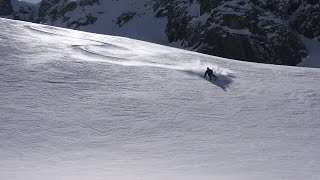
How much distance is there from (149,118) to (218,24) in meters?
63.9

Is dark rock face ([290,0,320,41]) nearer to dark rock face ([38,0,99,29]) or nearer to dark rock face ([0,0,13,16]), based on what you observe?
dark rock face ([38,0,99,29])

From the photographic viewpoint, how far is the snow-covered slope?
9.47 metres

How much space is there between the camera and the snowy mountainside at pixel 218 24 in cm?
7288

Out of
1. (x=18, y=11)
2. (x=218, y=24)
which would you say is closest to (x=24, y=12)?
(x=18, y=11)

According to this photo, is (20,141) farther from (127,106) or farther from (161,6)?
(161,6)

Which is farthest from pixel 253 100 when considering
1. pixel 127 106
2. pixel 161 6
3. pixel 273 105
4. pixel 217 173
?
pixel 161 6

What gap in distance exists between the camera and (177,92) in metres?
17.0

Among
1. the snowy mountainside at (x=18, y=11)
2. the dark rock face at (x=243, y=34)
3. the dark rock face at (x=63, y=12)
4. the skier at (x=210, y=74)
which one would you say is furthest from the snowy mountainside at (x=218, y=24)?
the skier at (x=210, y=74)

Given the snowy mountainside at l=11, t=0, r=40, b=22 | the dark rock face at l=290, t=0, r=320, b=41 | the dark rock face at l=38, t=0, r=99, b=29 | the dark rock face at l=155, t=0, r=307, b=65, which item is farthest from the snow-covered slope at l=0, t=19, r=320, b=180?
the snowy mountainside at l=11, t=0, r=40, b=22

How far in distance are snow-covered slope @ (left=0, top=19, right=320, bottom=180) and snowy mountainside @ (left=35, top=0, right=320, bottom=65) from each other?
50.1m

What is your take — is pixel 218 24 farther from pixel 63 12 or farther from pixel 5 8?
pixel 5 8

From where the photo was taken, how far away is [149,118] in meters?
13.6

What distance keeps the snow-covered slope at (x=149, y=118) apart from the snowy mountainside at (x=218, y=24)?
164 ft

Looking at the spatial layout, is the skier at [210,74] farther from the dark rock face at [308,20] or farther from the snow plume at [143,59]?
the dark rock face at [308,20]
